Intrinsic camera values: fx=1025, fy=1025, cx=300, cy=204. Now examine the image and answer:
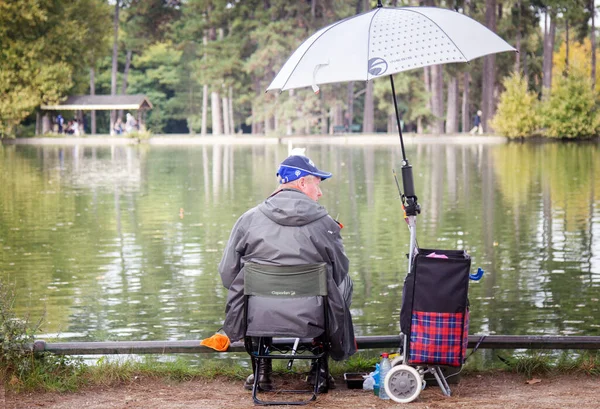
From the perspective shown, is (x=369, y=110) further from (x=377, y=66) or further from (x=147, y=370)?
(x=377, y=66)

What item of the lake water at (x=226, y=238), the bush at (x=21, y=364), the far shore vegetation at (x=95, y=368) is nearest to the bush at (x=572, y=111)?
the lake water at (x=226, y=238)

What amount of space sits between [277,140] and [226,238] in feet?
143

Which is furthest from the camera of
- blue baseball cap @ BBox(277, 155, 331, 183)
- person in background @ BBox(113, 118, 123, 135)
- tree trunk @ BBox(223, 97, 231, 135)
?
tree trunk @ BBox(223, 97, 231, 135)

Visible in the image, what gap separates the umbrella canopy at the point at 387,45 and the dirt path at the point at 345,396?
1.73m

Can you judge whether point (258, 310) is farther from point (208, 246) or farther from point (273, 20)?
point (273, 20)

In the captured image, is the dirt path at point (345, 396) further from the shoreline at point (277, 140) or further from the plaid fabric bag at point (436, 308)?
Result: the shoreline at point (277, 140)

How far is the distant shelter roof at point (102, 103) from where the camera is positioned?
220 ft

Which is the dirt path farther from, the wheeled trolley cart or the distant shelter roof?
the distant shelter roof

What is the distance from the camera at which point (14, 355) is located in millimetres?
5660

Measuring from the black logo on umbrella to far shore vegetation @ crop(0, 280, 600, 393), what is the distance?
1817 mm

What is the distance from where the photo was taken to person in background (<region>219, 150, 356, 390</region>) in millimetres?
5277

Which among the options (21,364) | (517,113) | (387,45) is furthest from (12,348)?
(517,113)

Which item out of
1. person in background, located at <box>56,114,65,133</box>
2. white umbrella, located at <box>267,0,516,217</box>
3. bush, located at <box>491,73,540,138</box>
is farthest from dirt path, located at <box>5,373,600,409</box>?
person in background, located at <box>56,114,65,133</box>

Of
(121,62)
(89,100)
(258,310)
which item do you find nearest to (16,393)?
(258,310)
